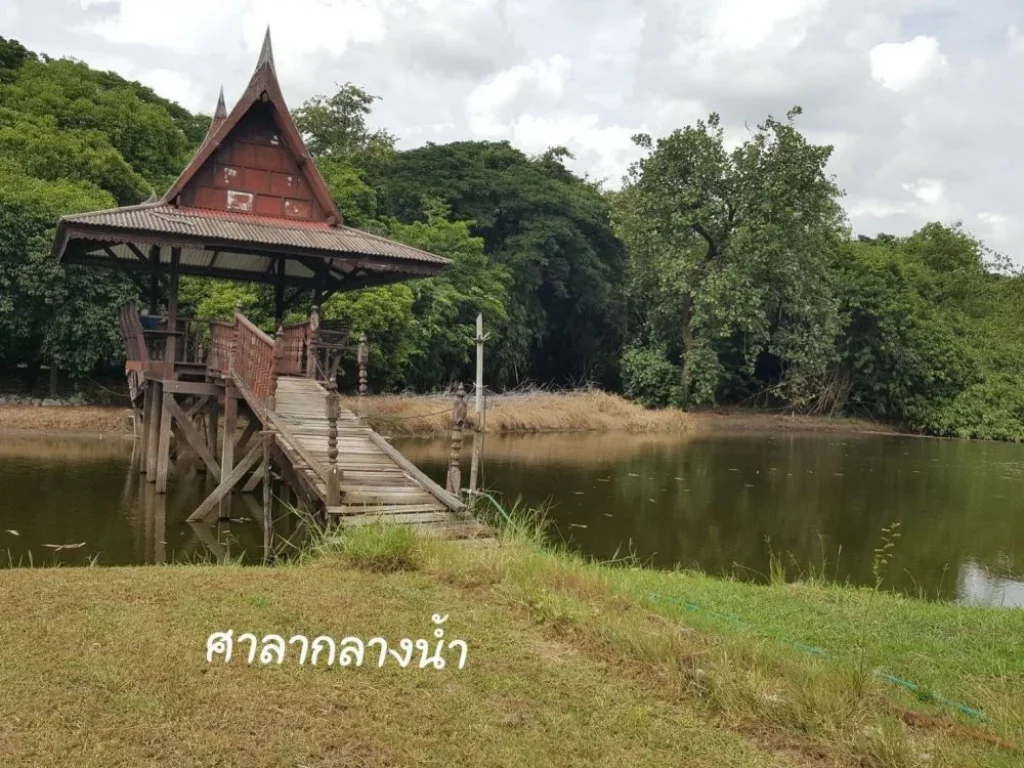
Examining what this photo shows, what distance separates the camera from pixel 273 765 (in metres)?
3.56

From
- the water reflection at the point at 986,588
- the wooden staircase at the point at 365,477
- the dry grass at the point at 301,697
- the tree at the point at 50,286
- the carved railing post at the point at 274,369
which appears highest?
the tree at the point at 50,286

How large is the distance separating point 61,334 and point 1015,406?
3392cm

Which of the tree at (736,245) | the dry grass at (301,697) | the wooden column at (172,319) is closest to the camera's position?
the dry grass at (301,697)

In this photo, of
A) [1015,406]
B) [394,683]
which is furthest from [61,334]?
[1015,406]

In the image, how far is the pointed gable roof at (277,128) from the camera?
13.6 meters

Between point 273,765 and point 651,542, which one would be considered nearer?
point 273,765

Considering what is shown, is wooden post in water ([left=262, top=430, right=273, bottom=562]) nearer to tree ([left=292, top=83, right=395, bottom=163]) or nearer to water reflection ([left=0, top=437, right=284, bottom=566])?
water reflection ([left=0, top=437, right=284, bottom=566])

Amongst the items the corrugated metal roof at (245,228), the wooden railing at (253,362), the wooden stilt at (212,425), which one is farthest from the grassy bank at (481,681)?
the wooden stilt at (212,425)

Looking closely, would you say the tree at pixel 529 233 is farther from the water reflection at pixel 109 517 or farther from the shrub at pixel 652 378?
the water reflection at pixel 109 517

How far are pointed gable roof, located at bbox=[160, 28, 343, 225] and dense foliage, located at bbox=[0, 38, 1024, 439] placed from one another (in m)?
7.83

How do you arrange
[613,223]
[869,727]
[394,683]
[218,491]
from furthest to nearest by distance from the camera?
[613,223] < [218,491] < [394,683] < [869,727]

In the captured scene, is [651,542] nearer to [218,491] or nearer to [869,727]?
[218,491]

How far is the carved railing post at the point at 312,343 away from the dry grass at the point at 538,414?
298 inches
